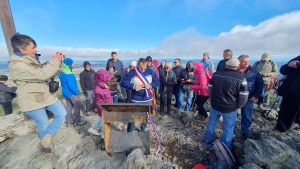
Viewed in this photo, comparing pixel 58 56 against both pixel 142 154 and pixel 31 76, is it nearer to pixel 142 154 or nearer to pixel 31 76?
pixel 31 76

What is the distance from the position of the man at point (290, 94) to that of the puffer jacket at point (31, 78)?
5.93 metres

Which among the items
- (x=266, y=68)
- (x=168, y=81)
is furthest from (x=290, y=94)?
(x=168, y=81)

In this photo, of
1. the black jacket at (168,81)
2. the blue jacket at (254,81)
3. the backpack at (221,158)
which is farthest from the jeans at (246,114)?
the black jacket at (168,81)

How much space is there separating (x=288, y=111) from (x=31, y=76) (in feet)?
21.5

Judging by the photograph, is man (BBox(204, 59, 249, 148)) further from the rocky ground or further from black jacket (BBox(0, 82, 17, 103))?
black jacket (BBox(0, 82, 17, 103))

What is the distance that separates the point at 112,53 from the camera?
26.3ft

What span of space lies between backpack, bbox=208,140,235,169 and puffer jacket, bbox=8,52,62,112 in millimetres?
3855

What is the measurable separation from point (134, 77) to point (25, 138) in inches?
134

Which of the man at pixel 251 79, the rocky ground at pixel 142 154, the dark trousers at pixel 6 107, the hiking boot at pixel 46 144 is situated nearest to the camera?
the rocky ground at pixel 142 154

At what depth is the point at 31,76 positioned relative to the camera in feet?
8.46

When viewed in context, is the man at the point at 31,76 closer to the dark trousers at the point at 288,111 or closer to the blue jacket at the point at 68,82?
the blue jacket at the point at 68,82

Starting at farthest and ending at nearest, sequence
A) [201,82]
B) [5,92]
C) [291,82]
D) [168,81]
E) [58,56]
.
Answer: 1. [168,81]
2. [5,92]
3. [201,82]
4. [291,82]
5. [58,56]

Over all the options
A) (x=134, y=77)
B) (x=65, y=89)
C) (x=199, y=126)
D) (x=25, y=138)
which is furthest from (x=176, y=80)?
(x=25, y=138)

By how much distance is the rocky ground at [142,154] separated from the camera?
9.25ft
